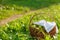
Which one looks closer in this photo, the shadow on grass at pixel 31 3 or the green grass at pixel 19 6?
the green grass at pixel 19 6

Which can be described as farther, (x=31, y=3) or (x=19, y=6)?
(x=31, y=3)

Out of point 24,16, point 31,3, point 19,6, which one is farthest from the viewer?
point 31,3

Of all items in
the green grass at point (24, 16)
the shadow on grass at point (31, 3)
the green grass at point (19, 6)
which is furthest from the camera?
Answer: the shadow on grass at point (31, 3)

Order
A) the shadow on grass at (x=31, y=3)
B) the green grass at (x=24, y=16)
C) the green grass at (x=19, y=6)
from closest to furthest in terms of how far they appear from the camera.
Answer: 1. the green grass at (x=24, y=16)
2. the green grass at (x=19, y=6)
3. the shadow on grass at (x=31, y=3)

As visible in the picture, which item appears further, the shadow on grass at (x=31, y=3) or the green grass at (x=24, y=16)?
the shadow on grass at (x=31, y=3)

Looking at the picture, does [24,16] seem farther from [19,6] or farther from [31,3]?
[31,3]

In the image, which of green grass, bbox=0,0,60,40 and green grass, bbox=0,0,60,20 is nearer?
green grass, bbox=0,0,60,40

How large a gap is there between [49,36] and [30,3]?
669cm

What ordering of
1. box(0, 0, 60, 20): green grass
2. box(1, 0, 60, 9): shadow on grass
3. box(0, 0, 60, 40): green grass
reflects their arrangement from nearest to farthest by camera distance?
1. box(0, 0, 60, 40): green grass
2. box(0, 0, 60, 20): green grass
3. box(1, 0, 60, 9): shadow on grass

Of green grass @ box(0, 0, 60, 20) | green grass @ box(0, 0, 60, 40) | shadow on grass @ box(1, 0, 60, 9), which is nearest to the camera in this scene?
green grass @ box(0, 0, 60, 40)

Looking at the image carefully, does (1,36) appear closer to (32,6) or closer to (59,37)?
(59,37)

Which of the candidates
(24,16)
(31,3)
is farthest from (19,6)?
(24,16)

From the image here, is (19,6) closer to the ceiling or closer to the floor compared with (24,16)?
closer to the floor

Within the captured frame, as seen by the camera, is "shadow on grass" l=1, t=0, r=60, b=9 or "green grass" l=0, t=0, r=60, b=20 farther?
"shadow on grass" l=1, t=0, r=60, b=9
